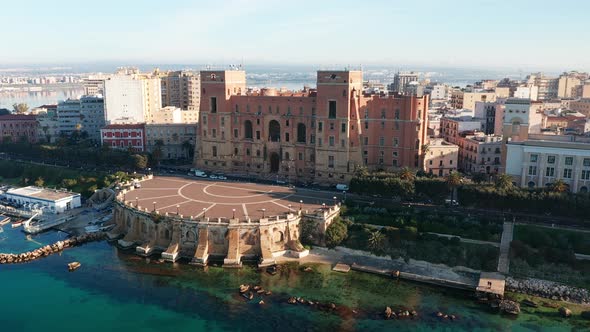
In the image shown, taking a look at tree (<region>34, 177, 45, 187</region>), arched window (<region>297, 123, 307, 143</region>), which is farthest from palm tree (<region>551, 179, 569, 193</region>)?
tree (<region>34, 177, 45, 187</region>)

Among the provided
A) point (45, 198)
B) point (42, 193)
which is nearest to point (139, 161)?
point (42, 193)

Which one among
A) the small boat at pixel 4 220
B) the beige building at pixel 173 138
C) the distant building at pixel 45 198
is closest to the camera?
the small boat at pixel 4 220

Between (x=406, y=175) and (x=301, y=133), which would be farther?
(x=301, y=133)

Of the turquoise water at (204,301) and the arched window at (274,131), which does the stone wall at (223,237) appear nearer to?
the turquoise water at (204,301)

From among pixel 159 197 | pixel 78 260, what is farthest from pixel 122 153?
pixel 78 260

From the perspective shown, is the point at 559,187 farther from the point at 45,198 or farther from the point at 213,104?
the point at 45,198

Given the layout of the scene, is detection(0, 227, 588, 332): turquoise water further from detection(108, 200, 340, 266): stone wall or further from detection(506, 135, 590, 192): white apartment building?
detection(506, 135, 590, 192): white apartment building

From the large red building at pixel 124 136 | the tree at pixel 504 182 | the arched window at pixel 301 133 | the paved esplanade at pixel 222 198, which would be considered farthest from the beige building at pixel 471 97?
the large red building at pixel 124 136
